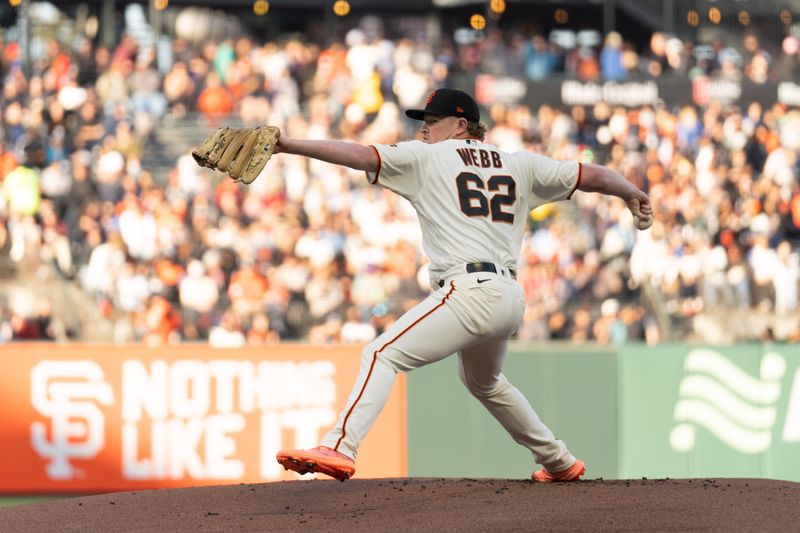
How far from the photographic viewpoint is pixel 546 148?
16891mm

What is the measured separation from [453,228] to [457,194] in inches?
6.4

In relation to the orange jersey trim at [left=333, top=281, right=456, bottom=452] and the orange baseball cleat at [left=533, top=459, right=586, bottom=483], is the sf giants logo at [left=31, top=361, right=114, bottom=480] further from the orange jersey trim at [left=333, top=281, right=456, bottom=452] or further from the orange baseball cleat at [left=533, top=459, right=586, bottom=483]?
the orange jersey trim at [left=333, top=281, right=456, bottom=452]

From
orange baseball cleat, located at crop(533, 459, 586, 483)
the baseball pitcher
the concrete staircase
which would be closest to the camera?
the baseball pitcher

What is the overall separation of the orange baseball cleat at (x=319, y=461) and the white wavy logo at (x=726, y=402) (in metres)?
5.70

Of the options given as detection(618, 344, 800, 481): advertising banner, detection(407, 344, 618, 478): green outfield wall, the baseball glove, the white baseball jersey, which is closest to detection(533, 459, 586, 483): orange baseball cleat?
the white baseball jersey

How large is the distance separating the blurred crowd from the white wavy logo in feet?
9.62

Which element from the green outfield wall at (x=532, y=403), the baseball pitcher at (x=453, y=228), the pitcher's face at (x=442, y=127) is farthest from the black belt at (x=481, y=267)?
the green outfield wall at (x=532, y=403)

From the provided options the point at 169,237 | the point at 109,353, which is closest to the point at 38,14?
the point at 169,237

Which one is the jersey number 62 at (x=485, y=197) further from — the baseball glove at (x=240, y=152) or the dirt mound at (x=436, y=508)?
the dirt mound at (x=436, y=508)

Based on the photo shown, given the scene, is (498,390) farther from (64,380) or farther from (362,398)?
(64,380)

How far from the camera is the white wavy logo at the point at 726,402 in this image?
11047mm

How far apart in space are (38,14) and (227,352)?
10.7m

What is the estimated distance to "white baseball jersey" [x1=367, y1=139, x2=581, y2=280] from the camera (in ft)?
20.8

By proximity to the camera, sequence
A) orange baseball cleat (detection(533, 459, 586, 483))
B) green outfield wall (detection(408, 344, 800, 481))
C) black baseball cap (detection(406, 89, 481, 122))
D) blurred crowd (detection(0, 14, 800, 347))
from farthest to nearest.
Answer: blurred crowd (detection(0, 14, 800, 347))
green outfield wall (detection(408, 344, 800, 481))
orange baseball cleat (detection(533, 459, 586, 483))
black baseball cap (detection(406, 89, 481, 122))
